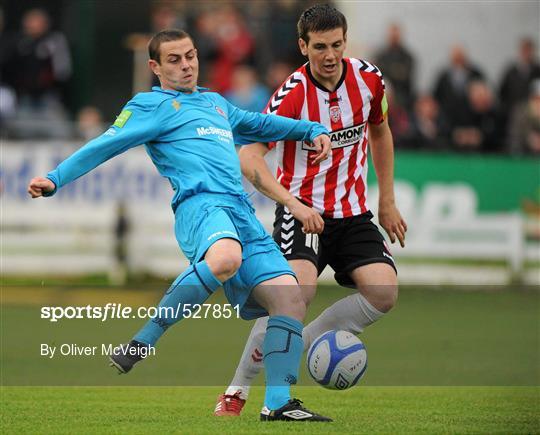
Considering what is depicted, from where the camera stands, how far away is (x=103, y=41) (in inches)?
727

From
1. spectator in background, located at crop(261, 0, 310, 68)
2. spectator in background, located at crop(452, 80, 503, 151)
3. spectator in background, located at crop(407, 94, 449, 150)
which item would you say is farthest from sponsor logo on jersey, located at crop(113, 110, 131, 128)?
spectator in background, located at crop(261, 0, 310, 68)

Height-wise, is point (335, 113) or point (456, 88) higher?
point (456, 88)

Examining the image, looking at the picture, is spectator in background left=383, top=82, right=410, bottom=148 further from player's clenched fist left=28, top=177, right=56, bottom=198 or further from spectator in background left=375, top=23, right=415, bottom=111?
player's clenched fist left=28, top=177, right=56, bottom=198

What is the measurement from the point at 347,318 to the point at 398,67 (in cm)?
1100

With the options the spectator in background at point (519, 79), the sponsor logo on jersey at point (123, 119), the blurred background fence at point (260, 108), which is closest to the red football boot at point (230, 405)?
the sponsor logo on jersey at point (123, 119)

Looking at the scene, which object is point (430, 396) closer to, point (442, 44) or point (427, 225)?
point (427, 225)

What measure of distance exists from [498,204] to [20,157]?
244 inches

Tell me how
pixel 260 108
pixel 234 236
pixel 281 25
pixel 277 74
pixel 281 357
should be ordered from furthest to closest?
1. pixel 281 25
2. pixel 277 74
3. pixel 260 108
4. pixel 281 357
5. pixel 234 236

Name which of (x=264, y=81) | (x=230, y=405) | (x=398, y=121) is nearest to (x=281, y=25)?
(x=264, y=81)

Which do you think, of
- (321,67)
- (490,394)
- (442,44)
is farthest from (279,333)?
(442,44)

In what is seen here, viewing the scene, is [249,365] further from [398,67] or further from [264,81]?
[398,67]

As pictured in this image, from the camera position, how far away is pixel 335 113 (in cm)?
771

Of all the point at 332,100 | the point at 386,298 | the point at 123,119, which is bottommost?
the point at 386,298

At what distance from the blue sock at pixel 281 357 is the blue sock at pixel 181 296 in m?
0.43
